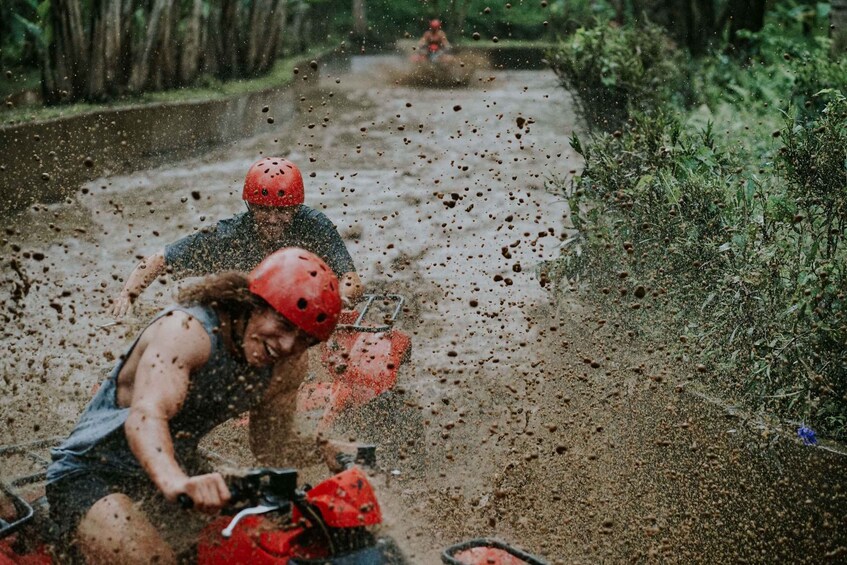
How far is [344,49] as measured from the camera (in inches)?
1184

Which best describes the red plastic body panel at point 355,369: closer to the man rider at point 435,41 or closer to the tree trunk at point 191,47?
the tree trunk at point 191,47

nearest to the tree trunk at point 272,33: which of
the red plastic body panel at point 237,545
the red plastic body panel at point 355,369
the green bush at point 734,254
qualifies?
the green bush at point 734,254

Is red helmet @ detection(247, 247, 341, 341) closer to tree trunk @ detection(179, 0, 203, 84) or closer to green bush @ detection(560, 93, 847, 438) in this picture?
green bush @ detection(560, 93, 847, 438)

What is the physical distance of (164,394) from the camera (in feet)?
11.2

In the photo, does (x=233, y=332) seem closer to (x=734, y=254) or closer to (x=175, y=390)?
(x=175, y=390)

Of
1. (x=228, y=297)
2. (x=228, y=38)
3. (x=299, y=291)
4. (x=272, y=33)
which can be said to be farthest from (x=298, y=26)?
(x=299, y=291)

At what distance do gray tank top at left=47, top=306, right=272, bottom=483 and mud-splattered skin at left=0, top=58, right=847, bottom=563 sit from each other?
81 centimetres

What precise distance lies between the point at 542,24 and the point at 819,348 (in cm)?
3366

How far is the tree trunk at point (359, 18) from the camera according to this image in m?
32.8

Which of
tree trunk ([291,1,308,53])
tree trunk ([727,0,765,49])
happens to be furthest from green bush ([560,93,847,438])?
tree trunk ([291,1,308,53])

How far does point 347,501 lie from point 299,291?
0.83 meters

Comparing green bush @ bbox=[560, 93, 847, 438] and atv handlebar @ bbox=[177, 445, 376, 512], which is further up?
atv handlebar @ bbox=[177, 445, 376, 512]

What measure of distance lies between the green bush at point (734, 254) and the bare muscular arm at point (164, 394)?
10.3 ft

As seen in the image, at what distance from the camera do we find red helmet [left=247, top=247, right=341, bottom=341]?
3.57 metres
